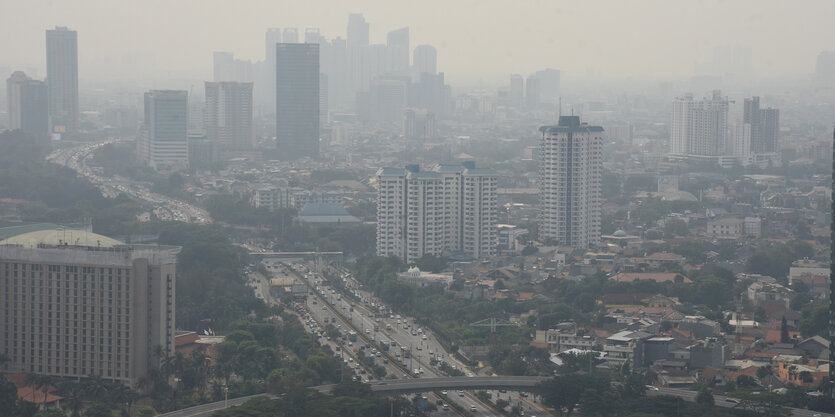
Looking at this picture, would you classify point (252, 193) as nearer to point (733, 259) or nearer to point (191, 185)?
point (191, 185)

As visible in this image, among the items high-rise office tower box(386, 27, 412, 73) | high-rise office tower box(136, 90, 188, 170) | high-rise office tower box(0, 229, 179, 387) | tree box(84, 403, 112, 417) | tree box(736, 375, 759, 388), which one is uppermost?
high-rise office tower box(386, 27, 412, 73)

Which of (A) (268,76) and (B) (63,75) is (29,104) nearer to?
(B) (63,75)

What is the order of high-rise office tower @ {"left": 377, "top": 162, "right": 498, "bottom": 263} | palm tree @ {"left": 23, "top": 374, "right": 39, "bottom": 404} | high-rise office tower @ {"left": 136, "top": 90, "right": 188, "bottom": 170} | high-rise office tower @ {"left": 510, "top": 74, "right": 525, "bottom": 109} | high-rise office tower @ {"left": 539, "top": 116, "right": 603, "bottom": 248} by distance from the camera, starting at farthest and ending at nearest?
high-rise office tower @ {"left": 510, "top": 74, "right": 525, "bottom": 109}
high-rise office tower @ {"left": 136, "top": 90, "right": 188, "bottom": 170}
high-rise office tower @ {"left": 539, "top": 116, "right": 603, "bottom": 248}
high-rise office tower @ {"left": 377, "top": 162, "right": 498, "bottom": 263}
palm tree @ {"left": 23, "top": 374, "right": 39, "bottom": 404}

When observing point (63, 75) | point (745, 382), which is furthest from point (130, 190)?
point (745, 382)

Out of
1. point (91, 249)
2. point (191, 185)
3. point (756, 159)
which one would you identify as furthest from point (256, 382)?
point (756, 159)

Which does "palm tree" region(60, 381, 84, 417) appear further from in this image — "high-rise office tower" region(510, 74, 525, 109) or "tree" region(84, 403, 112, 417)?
"high-rise office tower" region(510, 74, 525, 109)

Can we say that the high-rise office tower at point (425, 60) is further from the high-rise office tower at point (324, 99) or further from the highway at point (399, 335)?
the highway at point (399, 335)

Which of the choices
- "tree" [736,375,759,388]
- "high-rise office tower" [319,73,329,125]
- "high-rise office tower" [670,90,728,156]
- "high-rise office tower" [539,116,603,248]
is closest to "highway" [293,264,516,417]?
"tree" [736,375,759,388]
